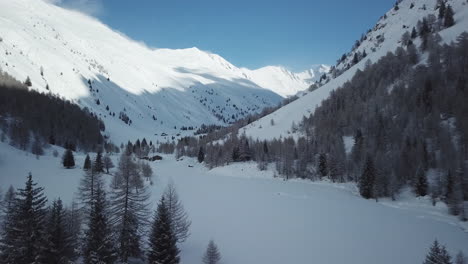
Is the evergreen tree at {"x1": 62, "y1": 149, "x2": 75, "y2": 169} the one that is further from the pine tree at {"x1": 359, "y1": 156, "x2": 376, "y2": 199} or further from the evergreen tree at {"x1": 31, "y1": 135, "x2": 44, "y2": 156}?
the pine tree at {"x1": 359, "y1": 156, "x2": 376, "y2": 199}

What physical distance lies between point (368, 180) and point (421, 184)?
8.90 m

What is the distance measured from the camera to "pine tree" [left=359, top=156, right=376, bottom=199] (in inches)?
2170

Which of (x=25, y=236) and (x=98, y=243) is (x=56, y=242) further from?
(x=98, y=243)

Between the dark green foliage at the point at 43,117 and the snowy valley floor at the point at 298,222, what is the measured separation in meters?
44.5

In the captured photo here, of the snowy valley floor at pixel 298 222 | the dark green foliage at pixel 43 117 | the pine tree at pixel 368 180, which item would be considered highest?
the dark green foliage at pixel 43 117

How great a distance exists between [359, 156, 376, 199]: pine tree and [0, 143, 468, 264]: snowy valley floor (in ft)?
8.15

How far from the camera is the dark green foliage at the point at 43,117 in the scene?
339ft

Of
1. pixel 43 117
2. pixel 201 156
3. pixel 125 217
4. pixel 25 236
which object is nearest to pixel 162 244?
pixel 125 217

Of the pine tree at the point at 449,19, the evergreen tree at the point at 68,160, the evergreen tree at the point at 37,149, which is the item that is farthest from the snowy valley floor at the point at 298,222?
the pine tree at the point at 449,19

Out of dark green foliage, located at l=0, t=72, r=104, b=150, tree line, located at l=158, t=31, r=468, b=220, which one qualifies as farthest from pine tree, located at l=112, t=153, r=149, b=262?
dark green foliage, located at l=0, t=72, r=104, b=150

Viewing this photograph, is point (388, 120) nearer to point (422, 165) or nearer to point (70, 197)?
point (422, 165)

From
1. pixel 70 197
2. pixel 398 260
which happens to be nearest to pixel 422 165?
pixel 398 260

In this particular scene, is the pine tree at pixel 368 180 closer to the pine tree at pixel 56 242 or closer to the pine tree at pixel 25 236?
the pine tree at pixel 56 242

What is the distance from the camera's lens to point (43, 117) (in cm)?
11531
